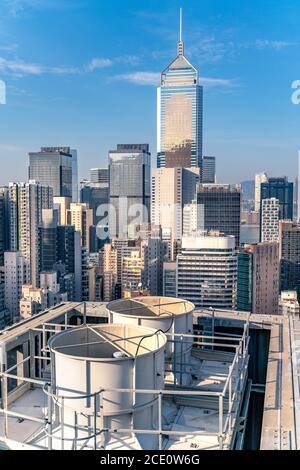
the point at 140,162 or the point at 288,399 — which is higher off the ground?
the point at 140,162

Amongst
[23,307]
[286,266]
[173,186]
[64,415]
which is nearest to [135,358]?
[64,415]

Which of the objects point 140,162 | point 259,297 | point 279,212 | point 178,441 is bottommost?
point 259,297

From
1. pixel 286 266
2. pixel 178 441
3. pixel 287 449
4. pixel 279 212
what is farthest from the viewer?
pixel 279 212

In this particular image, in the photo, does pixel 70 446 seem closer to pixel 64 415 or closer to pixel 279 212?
pixel 64 415

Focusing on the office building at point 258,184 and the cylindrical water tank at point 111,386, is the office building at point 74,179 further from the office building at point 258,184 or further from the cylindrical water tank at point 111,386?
the cylindrical water tank at point 111,386

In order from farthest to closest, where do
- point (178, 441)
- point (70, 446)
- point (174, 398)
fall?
point (174, 398)
point (178, 441)
point (70, 446)

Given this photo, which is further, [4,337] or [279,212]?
[279,212]

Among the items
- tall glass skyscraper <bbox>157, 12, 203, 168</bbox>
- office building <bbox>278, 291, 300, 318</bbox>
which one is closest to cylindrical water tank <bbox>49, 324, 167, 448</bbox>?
office building <bbox>278, 291, 300, 318</bbox>
